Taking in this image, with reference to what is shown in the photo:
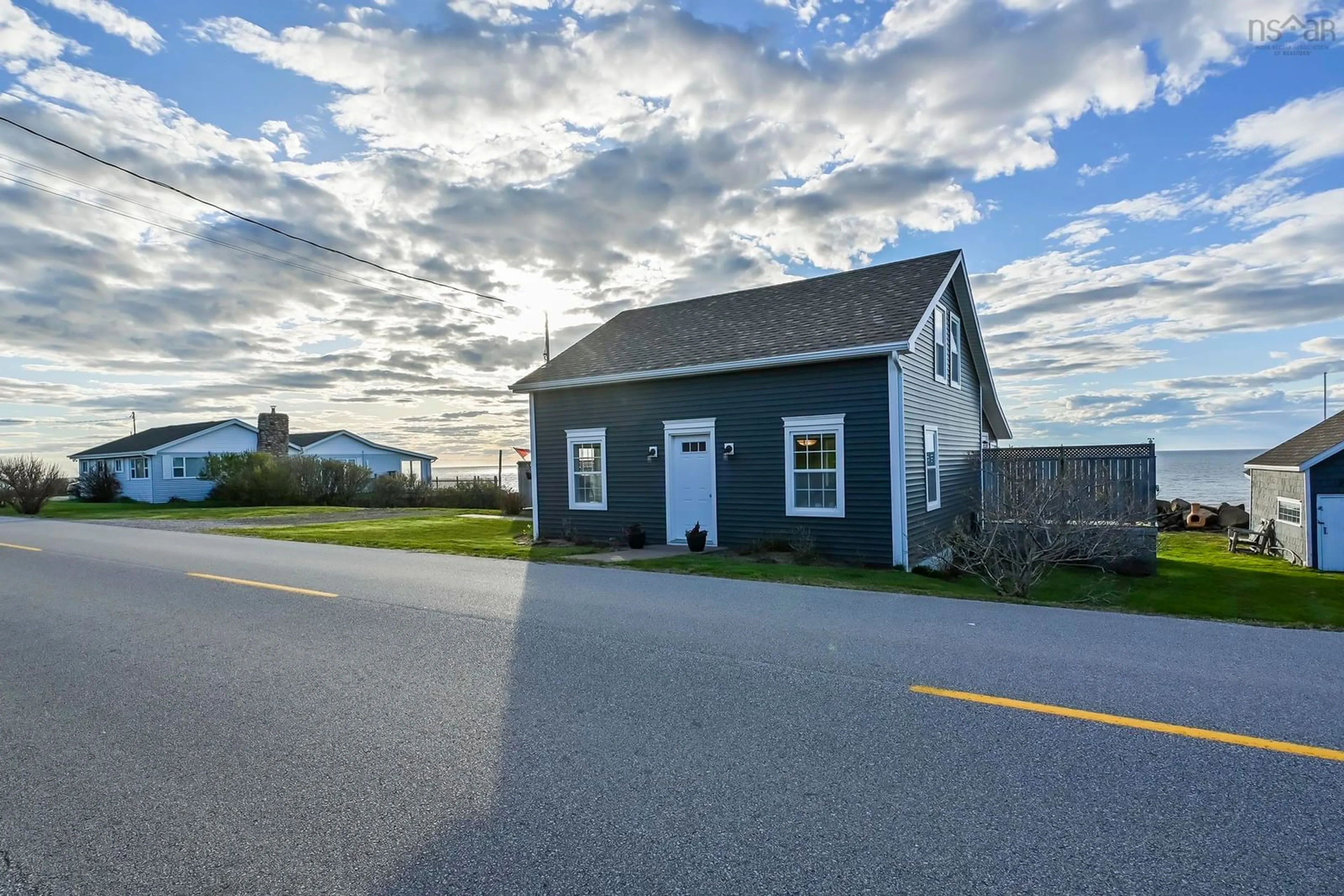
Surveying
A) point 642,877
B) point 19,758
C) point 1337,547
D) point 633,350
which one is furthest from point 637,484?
point 1337,547

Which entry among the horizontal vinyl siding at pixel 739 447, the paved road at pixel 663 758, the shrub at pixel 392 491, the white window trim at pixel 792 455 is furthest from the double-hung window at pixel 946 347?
the shrub at pixel 392 491

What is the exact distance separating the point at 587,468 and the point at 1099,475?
10926 mm

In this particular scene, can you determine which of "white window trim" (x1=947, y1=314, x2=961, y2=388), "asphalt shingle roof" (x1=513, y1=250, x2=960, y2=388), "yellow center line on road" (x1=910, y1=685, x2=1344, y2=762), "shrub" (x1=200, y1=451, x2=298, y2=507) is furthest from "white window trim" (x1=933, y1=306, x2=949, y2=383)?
"shrub" (x1=200, y1=451, x2=298, y2=507)

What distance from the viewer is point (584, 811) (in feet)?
11.1

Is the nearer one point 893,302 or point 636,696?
point 636,696

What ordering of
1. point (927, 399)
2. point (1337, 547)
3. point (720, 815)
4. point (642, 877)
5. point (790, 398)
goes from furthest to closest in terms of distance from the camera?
point (1337, 547)
point (927, 399)
point (790, 398)
point (720, 815)
point (642, 877)

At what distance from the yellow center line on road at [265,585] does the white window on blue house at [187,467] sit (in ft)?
120

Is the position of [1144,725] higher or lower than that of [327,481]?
lower

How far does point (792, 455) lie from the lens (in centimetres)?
1440

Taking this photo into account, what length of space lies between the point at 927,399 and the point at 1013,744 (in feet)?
40.4

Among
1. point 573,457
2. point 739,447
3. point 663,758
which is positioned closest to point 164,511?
point 573,457

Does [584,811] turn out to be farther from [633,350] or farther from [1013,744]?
[633,350]

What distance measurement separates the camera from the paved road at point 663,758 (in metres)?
2.97

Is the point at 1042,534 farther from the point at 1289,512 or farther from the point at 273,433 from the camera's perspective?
the point at 273,433
